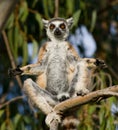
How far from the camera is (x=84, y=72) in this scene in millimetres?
6543

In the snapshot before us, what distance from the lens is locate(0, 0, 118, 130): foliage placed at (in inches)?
289

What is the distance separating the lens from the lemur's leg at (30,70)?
20.1ft

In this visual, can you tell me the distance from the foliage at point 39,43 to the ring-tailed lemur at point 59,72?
1.81ft

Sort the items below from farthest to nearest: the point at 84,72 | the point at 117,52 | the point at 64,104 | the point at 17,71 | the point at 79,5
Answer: the point at 117,52 < the point at 79,5 < the point at 84,72 < the point at 17,71 < the point at 64,104

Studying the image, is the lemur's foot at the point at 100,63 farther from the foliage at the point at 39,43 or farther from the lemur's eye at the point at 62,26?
the lemur's eye at the point at 62,26

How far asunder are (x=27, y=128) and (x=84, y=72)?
6.98ft

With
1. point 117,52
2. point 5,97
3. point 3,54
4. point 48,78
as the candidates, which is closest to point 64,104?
point 48,78

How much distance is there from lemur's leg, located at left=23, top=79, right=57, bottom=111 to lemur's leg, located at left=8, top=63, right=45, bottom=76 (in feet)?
0.41

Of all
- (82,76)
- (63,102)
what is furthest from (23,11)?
(63,102)

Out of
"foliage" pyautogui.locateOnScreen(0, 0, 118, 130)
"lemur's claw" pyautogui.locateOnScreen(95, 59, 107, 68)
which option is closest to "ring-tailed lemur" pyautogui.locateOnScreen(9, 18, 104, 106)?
"lemur's claw" pyautogui.locateOnScreen(95, 59, 107, 68)

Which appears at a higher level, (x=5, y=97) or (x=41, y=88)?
(x=41, y=88)

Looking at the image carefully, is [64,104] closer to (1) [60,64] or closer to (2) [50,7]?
(1) [60,64]

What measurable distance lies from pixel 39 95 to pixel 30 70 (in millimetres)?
353

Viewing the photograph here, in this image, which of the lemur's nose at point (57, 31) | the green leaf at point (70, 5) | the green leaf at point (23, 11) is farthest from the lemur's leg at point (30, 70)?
the green leaf at point (70, 5)
